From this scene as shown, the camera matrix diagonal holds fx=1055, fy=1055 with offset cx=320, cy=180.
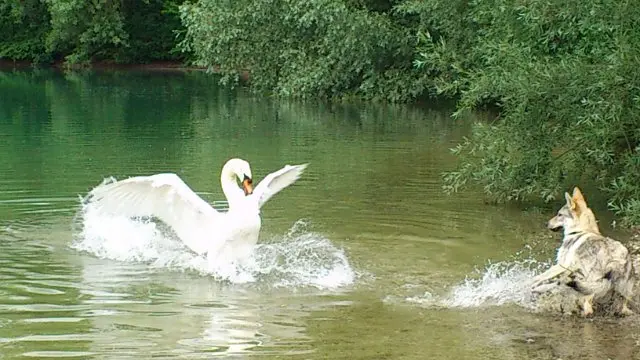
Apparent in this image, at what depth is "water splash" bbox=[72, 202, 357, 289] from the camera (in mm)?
10703

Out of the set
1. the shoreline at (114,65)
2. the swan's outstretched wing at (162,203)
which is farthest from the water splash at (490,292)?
the shoreline at (114,65)

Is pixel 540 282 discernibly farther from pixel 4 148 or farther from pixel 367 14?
pixel 367 14

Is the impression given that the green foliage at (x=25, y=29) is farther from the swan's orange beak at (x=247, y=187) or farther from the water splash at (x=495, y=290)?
the water splash at (x=495, y=290)

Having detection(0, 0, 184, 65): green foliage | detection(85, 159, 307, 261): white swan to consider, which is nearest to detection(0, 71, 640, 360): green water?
detection(85, 159, 307, 261): white swan

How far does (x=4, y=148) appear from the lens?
72.1 ft

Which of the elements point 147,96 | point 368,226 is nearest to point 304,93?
point 147,96

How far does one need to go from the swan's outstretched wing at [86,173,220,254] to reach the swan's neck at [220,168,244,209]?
0.75ft

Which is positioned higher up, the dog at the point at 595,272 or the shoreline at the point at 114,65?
the dog at the point at 595,272

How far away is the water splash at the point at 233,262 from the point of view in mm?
10703

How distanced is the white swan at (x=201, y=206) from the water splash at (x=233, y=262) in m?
0.18

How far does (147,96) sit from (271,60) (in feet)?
19.4

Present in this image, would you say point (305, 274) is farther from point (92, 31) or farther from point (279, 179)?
point (92, 31)

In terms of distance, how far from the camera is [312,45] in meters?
35.2

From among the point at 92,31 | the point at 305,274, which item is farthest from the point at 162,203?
the point at 92,31
